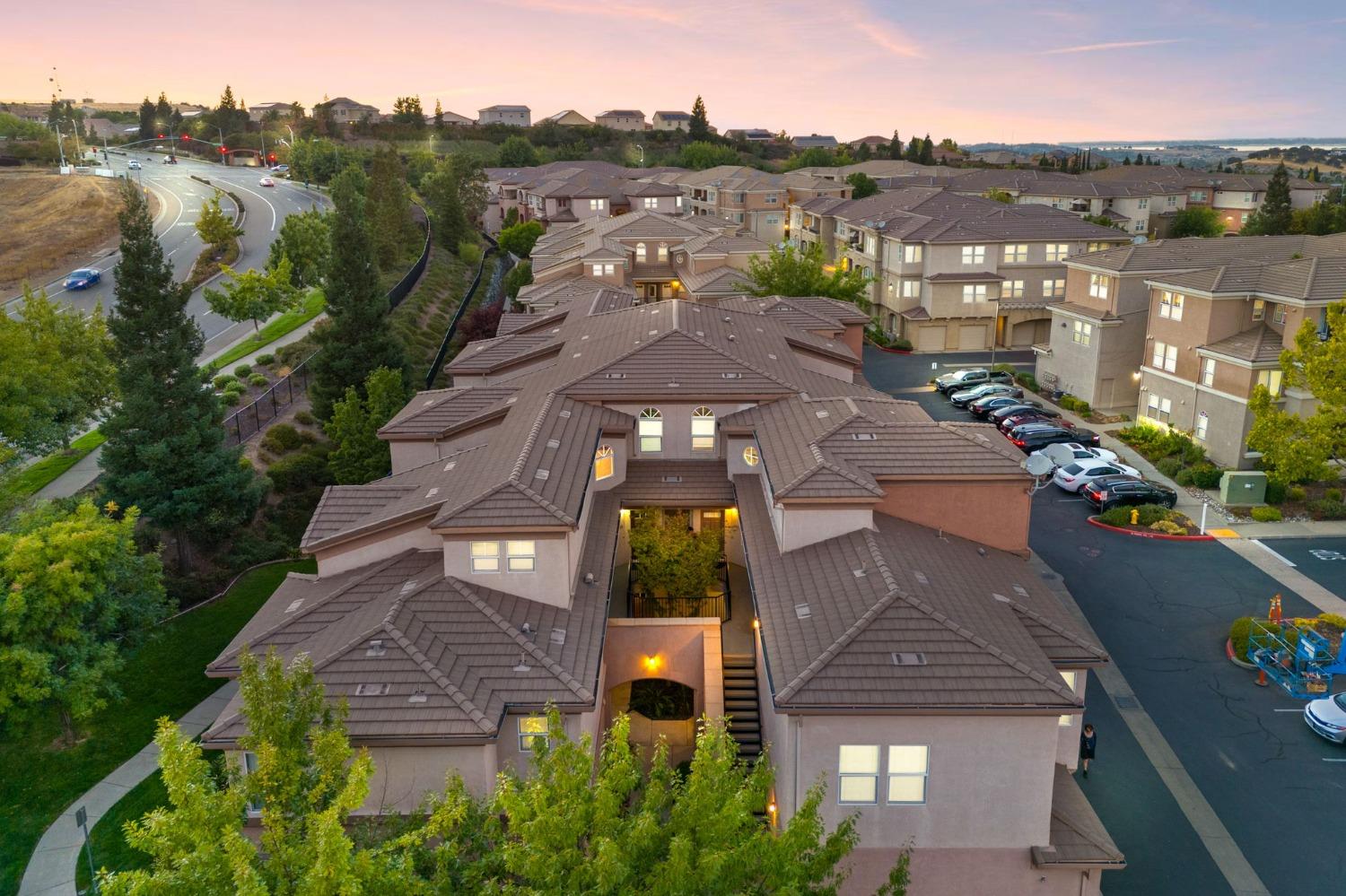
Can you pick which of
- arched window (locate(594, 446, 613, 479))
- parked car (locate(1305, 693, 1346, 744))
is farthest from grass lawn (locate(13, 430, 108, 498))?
parked car (locate(1305, 693, 1346, 744))

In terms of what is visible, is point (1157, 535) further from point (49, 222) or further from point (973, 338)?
point (49, 222)

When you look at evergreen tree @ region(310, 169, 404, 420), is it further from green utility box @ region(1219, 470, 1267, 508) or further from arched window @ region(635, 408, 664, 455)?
green utility box @ region(1219, 470, 1267, 508)

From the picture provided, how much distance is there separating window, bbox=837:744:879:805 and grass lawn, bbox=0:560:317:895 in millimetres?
17549

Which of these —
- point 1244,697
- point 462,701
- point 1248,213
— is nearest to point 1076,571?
point 1244,697

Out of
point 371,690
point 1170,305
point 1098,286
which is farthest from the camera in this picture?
point 1098,286

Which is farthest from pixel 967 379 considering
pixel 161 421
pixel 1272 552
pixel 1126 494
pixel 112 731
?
pixel 112 731

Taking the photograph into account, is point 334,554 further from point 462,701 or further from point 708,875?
point 708,875

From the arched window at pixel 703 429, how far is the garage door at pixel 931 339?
41.9 m

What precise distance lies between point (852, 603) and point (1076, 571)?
18.7m

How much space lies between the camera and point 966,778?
18781 millimetres

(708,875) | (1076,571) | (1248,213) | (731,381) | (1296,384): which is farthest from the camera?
(1248,213)

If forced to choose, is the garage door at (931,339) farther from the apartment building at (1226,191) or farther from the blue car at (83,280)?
the blue car at (83,280)

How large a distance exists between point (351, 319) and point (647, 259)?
31440 millimetres

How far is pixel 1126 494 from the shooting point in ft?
136
